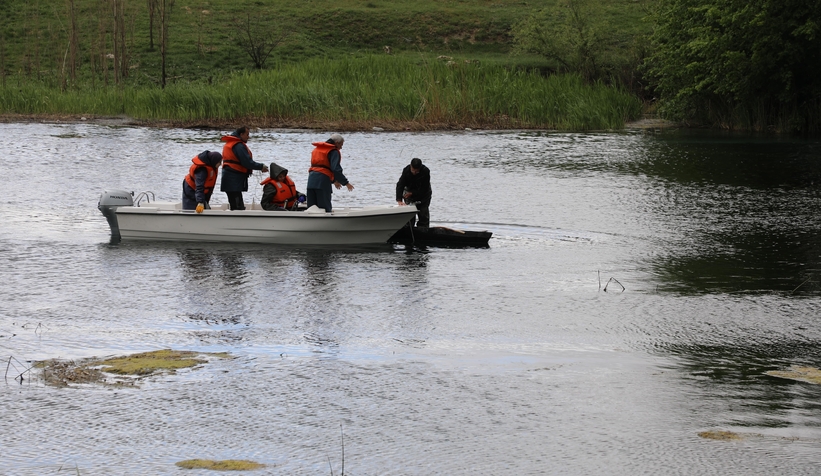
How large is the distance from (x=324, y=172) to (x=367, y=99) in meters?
21.7

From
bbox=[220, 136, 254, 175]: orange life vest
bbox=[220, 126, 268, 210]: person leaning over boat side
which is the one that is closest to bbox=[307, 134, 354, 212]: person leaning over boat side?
bbox=[220, 126, 268, 210]: person leaning over boat side

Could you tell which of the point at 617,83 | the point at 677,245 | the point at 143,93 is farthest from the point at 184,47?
the point at 677,245

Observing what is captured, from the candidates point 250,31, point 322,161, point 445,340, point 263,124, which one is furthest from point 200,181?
point 250,31

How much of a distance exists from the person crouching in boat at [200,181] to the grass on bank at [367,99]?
66.7 feet

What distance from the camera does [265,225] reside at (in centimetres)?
1605

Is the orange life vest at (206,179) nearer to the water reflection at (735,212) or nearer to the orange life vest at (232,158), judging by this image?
the orange life vest at (232,158)

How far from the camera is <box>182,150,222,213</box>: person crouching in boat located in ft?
52.2

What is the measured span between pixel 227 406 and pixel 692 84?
33.0m

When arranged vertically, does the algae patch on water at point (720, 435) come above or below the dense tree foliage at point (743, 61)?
below

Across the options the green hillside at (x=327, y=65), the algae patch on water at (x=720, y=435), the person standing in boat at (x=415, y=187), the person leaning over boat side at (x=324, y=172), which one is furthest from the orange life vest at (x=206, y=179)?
the green hillside at (x=327, y=65)

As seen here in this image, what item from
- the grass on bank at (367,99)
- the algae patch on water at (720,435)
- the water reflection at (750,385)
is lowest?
the algae patch on water at (720,435)

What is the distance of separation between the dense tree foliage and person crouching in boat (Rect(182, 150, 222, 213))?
23.1m

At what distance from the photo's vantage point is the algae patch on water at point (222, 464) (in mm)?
7008

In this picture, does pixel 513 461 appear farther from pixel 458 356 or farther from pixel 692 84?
pixel 692 84
